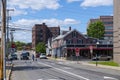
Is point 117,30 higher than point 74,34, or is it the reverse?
point 74,34

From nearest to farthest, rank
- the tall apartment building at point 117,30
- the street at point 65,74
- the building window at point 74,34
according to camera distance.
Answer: the street at point 65,74 → the tall apartment building at point 117,30 → the building window at point 74,34

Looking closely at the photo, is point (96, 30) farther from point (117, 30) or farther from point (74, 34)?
point (117, 30)

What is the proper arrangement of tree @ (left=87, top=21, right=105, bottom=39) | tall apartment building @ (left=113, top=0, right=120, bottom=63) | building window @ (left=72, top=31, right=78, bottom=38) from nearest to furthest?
tall apartment building @ (left=113, top=0, right=120, bottom=63), building window @ (left=72, top=31, right=78, bottom=38), tree @ (left=87, top=21, right=105, bottom=39)

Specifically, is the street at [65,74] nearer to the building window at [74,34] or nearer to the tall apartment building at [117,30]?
the tall apartment building at [117,30]

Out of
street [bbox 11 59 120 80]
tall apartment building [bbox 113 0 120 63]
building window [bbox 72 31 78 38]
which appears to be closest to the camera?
street [bbox 11 59 120 80]

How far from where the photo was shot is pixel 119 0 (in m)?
54.5

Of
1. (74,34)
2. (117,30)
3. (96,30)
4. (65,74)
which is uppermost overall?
(96,30)

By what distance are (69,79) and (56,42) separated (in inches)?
4090

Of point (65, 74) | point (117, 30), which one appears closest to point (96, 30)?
point (117, 30)

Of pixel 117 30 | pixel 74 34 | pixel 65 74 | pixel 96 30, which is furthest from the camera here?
pixel 96 30

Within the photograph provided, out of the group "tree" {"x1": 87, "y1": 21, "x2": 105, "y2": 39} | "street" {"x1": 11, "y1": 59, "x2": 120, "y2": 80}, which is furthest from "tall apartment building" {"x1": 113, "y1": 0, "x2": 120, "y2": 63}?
"tree" {"x1": 87, "y1": 21, "x2": 105, "y2": 39}

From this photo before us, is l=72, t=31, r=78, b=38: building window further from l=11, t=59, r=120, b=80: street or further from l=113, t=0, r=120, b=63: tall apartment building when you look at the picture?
l=11, t=59, r=120, b=80: street

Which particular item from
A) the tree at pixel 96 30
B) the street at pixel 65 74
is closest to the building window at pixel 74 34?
the tree at pixel 96 30

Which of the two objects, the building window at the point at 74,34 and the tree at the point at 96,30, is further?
the tree at the point at 96,30
